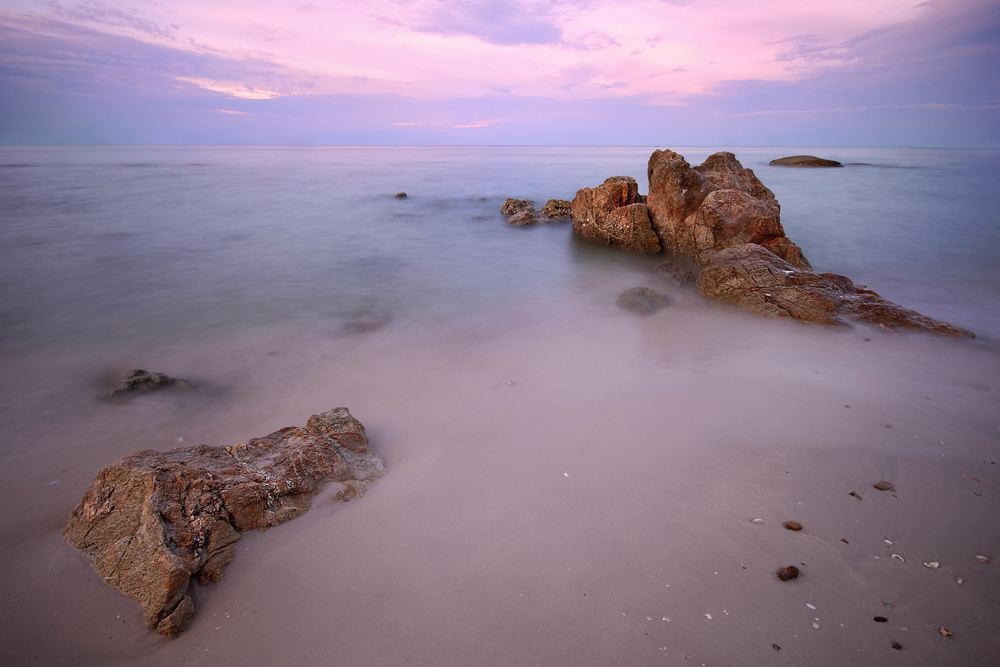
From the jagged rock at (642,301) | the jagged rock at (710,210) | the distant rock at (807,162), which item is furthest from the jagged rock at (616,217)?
the distant rock at (807,162)

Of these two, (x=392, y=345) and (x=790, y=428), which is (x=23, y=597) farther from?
(x=790, y=428)

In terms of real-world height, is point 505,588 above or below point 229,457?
below

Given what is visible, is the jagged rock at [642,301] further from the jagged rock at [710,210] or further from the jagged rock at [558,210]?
the jagged rock at [558,210]

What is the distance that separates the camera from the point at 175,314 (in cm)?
757

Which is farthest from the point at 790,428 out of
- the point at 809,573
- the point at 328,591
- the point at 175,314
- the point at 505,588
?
the point at 175,314

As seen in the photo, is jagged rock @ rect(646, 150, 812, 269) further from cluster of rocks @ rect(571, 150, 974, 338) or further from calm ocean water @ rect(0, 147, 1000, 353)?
calm ocean water @ rect(0, 147, 1000, 353)

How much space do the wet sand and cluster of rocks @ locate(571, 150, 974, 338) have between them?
1.02 meters

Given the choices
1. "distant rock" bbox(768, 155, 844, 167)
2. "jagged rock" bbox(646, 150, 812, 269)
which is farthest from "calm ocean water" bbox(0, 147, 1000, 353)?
"distant rock" bbox(768, 155, 844, 167)

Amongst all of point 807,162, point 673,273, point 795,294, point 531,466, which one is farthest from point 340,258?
point 807,162

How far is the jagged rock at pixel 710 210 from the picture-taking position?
362 inches

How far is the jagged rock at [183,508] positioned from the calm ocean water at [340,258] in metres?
4.14

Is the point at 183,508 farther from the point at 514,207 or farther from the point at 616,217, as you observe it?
the point at 514,207

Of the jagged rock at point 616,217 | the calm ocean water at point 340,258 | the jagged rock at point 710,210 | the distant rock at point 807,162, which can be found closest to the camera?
the calm ocean water at point 340,258

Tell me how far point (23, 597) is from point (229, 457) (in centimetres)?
122
